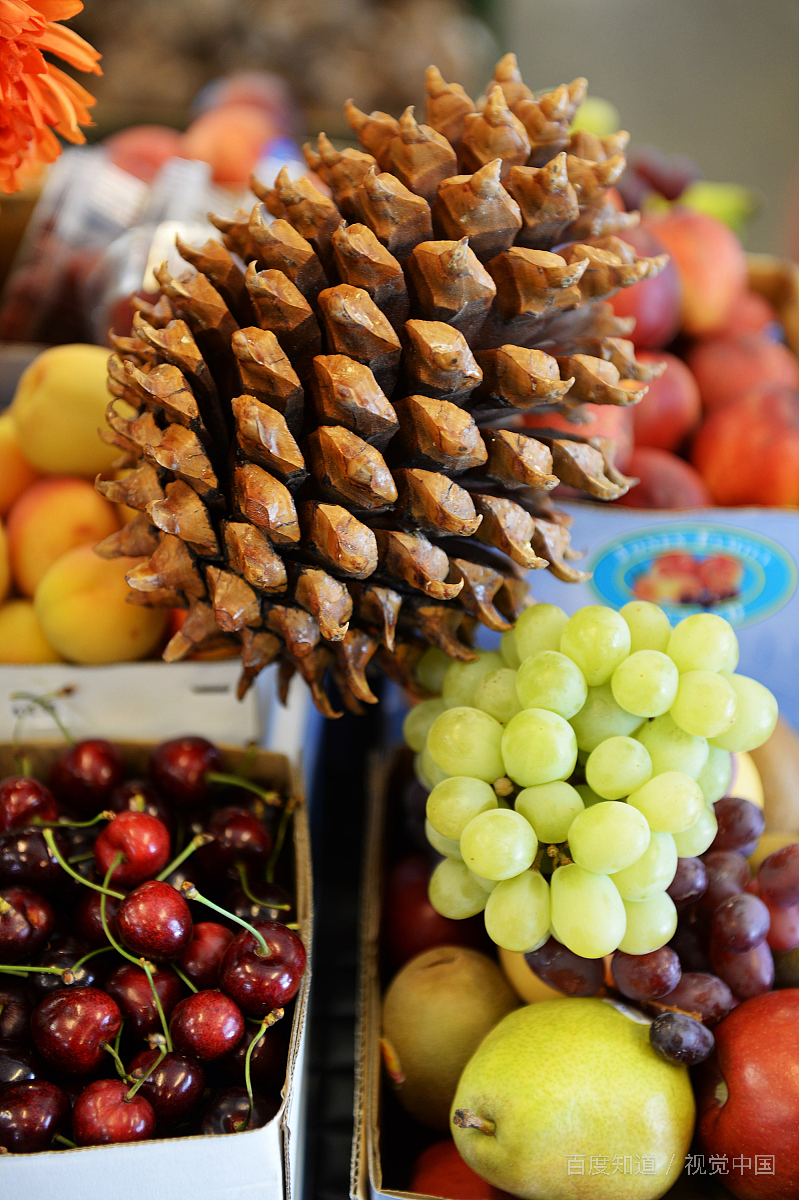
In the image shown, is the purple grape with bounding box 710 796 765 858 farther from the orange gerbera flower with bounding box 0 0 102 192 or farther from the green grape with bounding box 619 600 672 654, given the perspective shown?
the orange gerbera flower with bounding box 0 0 102 192

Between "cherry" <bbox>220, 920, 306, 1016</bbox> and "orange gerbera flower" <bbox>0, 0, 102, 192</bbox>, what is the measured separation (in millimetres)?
444

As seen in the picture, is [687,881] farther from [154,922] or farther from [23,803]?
[23,803]

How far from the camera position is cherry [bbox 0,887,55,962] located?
44 cm

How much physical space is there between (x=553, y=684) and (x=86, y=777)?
303mm

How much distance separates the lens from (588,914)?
16.3 inches

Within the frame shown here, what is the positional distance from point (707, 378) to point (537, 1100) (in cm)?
63

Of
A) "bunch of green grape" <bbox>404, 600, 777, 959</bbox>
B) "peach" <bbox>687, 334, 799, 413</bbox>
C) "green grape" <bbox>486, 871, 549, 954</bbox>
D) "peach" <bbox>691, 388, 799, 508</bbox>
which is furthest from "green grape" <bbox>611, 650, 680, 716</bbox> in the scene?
"peach" <bbox>687, 334, 799, 413</bbox>

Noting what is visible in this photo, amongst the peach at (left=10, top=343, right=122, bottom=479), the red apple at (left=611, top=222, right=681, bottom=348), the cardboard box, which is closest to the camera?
the cardboard box

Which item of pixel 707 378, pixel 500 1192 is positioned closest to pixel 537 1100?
pixel 500 1192

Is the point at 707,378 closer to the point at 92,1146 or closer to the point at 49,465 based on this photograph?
the point at 49,465

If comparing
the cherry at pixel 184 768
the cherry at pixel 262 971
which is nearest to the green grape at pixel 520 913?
the cherry at pixel 262 971

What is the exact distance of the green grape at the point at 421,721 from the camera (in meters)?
0.53

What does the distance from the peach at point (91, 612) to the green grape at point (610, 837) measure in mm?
308

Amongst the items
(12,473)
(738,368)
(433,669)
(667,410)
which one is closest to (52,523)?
(12,473)
